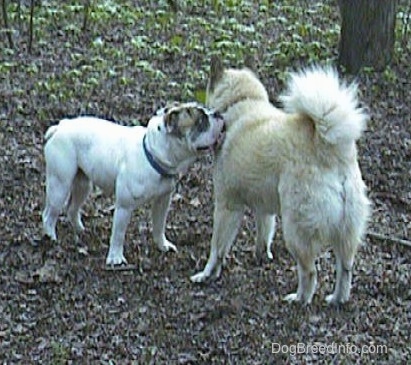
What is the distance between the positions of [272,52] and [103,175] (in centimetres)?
599

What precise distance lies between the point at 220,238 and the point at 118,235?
73cm

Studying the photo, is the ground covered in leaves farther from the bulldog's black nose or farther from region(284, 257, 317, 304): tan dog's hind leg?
the bulldog's black nose

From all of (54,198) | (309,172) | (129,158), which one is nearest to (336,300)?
(309,172)

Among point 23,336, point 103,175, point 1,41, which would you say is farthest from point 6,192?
point 1,41

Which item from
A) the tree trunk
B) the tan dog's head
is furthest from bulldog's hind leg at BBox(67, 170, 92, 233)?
the tree trunk

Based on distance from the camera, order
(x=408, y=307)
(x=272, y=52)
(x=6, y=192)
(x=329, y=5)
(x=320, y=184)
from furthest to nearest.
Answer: (x=329, y=5)
(x=272, y=52)
(x=6, y=192)
(x=408, y=307)
(x=320, y=184)

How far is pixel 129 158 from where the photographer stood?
7172 millimetres

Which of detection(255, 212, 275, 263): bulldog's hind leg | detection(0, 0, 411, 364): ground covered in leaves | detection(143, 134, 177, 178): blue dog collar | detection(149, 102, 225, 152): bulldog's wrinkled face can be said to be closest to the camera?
detection(0, 0, 411, 364): ground covered in leaves

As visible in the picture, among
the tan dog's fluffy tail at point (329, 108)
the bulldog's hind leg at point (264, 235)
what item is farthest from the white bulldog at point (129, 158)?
the tan dog's fluffy tail at point (329, 108)

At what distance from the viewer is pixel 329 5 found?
15.6 meters

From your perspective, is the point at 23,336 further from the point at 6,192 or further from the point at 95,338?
the point at 6,192

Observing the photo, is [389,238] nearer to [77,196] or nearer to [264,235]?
[264,235]

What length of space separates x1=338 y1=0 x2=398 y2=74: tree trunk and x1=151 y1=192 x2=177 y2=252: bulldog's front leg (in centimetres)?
517

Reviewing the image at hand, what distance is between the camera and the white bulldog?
7016mm
